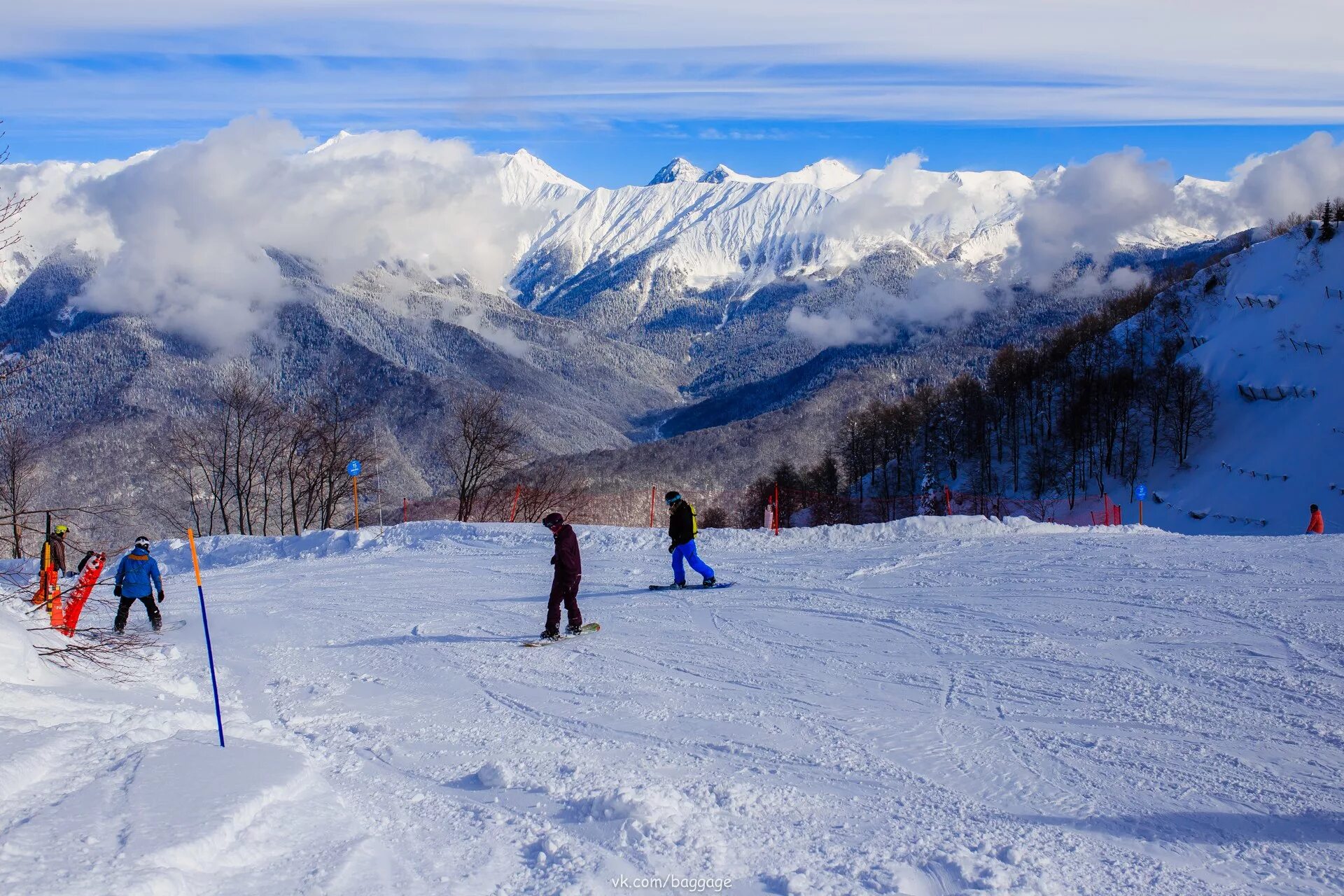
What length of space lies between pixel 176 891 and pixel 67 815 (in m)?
1.25

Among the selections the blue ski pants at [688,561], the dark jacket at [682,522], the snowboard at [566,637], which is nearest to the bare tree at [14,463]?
the blue ski pants at [688,561]

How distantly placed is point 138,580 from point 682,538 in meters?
8.60

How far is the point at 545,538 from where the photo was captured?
2236cm

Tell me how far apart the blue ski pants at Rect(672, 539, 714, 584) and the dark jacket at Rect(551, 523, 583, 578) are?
3.36m

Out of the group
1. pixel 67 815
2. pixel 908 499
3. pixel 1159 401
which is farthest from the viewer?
pixel 1159 401

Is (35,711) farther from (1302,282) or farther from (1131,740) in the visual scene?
(1302,282)

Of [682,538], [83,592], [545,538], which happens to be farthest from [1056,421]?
[83,592]

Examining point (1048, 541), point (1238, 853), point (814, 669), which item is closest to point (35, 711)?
point (814, 669)

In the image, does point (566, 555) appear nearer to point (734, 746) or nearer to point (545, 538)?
point (734, 746)

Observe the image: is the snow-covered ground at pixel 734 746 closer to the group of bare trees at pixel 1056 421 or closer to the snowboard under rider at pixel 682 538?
the snowboard under rider at pixel 682 538

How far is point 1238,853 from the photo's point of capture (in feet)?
17.7

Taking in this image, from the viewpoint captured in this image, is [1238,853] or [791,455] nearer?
[1238,853]

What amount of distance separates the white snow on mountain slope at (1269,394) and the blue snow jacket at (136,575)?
48584 mm

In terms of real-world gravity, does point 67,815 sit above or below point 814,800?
above
